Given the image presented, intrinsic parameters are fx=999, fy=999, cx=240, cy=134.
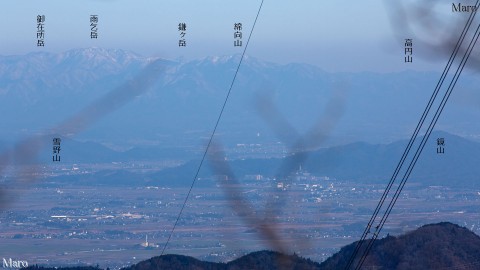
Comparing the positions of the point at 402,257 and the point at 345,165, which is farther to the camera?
the point at 345,165

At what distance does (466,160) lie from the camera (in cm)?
4319

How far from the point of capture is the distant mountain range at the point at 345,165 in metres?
38.0

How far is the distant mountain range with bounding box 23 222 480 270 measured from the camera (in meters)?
22.9

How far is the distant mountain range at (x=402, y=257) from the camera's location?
22859mm

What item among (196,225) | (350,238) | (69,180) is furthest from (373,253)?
(69,180)

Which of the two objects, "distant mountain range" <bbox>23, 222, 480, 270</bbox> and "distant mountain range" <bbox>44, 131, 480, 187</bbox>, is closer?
"distant mountain range" <bbox>23, 222, 480, 270</bbox>

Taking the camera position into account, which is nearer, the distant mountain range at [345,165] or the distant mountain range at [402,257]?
the distant mountain range at [402,257]

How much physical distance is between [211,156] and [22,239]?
1656 centimetres

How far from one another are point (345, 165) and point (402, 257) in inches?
639

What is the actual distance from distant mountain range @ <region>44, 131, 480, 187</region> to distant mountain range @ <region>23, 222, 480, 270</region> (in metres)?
10.4

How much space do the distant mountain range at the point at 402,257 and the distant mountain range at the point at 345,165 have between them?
10.4 meters

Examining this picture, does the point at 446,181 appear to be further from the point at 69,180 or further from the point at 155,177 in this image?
the point at 69,180

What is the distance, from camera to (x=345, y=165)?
39156mm

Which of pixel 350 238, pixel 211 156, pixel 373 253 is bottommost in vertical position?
pixel 350 238
